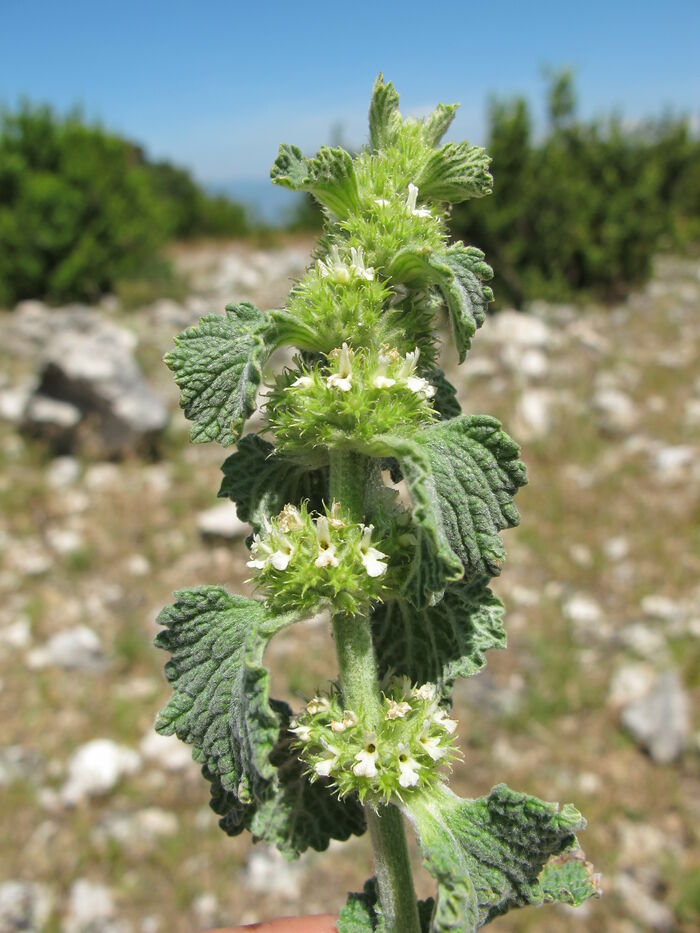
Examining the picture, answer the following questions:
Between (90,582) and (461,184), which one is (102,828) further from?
(461,184)

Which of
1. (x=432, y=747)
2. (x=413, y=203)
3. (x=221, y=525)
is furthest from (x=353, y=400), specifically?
(x=221, y=525)

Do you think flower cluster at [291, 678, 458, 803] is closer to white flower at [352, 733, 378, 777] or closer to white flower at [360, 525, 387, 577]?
white flower at [352, 733, 378, 777]

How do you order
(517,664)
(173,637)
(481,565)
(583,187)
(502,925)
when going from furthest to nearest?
(583,187), (517,664), (502,925), (173,637), (481,565)

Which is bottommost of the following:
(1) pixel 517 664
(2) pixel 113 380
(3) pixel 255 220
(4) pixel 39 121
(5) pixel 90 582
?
(1) pixel 517 664

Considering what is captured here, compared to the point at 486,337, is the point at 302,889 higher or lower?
lower

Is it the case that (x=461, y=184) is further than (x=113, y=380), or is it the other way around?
(x=113, y=380)

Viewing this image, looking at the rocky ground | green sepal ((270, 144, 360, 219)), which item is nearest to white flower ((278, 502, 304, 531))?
green sepal ((270, 144, 360, 219))

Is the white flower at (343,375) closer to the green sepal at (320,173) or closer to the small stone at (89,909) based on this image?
the green sepal at (320,173)

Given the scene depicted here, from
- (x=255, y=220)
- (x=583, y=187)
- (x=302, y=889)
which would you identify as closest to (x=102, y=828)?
(x=302, y=889)
